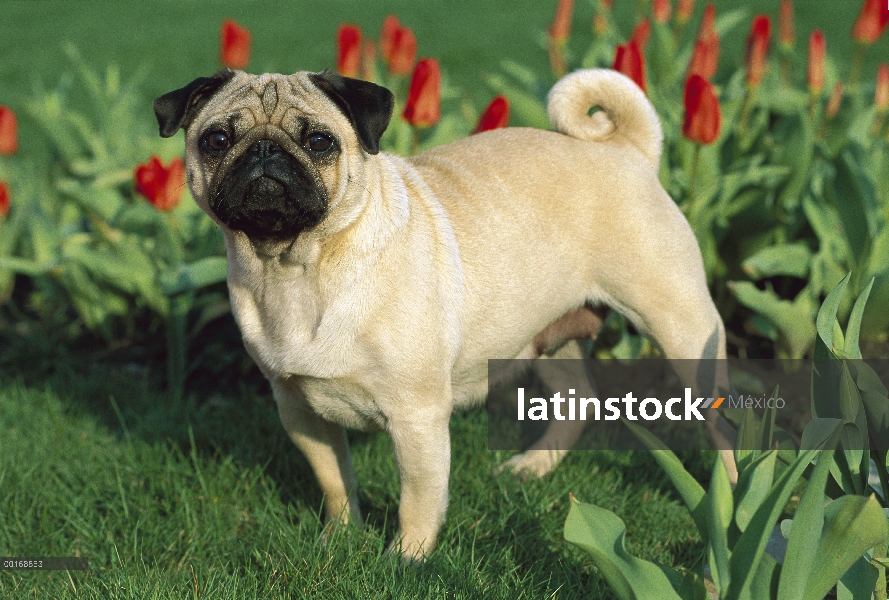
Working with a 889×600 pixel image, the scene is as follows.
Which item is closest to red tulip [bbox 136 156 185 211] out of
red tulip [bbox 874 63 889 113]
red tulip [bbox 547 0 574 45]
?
red tulip [bbox 547 0 574 45]

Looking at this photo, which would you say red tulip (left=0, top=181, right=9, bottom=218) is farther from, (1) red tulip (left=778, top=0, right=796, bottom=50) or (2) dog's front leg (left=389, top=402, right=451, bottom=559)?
(1) red tulip (left=778, top=0, right=796, bottom=50)

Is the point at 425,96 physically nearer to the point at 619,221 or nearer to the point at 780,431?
the point at 619,221

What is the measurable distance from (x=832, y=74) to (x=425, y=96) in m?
2.96

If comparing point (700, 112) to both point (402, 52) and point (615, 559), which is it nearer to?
point (402, 52)

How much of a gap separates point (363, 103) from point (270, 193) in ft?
1.36

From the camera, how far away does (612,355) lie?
171 inches

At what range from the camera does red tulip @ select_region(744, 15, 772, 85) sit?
4.35 metres

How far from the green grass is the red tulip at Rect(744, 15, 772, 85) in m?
1.95


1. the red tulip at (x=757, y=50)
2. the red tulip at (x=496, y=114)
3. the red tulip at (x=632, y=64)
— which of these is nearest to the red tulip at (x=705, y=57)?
the red tulip at (x=757, y=50)

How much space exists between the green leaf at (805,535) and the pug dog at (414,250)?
4.04 feet

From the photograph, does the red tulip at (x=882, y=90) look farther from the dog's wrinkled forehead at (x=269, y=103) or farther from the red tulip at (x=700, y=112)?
the dog's wrinkled forehead at (x=269, y=103)

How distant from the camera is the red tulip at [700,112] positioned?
367 centimetres

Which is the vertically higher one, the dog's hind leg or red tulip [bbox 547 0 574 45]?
red tulip [bbox 547 0 574 45]

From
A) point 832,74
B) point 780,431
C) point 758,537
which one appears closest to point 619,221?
point 780,431
